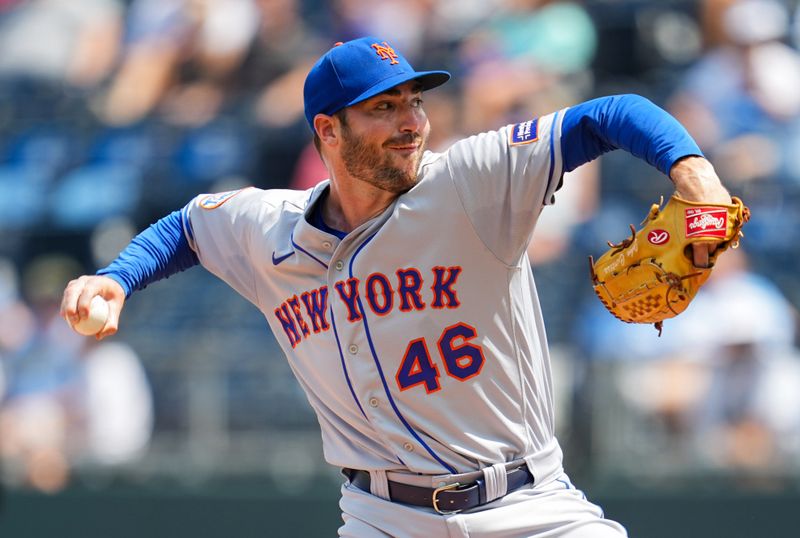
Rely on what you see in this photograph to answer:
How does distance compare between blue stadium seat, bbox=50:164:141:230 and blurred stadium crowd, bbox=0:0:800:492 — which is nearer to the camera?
blurred stadium crowd, bbox=0:0:800:492

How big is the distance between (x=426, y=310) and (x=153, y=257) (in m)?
0.80

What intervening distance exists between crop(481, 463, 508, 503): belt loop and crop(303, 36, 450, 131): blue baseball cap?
36.7 inches

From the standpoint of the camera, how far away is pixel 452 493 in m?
2.88

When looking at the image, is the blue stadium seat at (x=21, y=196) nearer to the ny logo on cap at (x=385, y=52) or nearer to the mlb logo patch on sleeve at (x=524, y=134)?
the ny logo on cap at (x=385, y=52)

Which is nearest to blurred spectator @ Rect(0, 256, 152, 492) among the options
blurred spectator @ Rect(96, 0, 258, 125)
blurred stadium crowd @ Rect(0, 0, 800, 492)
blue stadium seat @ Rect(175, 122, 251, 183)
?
blurred stadium crowd @ Rect(0, 0, 800, 492)

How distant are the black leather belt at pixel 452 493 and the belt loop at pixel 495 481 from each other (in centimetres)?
1

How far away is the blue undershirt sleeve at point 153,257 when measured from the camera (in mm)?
3119

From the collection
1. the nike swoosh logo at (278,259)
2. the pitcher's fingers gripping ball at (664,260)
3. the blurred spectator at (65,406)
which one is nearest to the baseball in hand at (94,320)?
the nike swoosh logo at (278,259)

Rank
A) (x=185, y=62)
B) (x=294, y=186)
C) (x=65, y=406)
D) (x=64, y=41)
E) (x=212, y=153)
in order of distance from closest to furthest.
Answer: (x=65, y=406) < (x=294, y=186) < (x=212, y=153) < (x=185, y=62) < (x=64, y=41)

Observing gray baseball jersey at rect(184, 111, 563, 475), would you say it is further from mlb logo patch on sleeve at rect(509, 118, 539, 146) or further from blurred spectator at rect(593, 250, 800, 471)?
blurred spectator at rect(593, 250, 800, 471)

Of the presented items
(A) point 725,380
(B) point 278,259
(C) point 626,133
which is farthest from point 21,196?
(C) point 626,133

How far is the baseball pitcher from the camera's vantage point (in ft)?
9.38

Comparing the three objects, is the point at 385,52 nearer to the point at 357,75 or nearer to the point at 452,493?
the point at 357,75

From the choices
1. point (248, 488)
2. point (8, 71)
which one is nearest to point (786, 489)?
point (248, 488)
